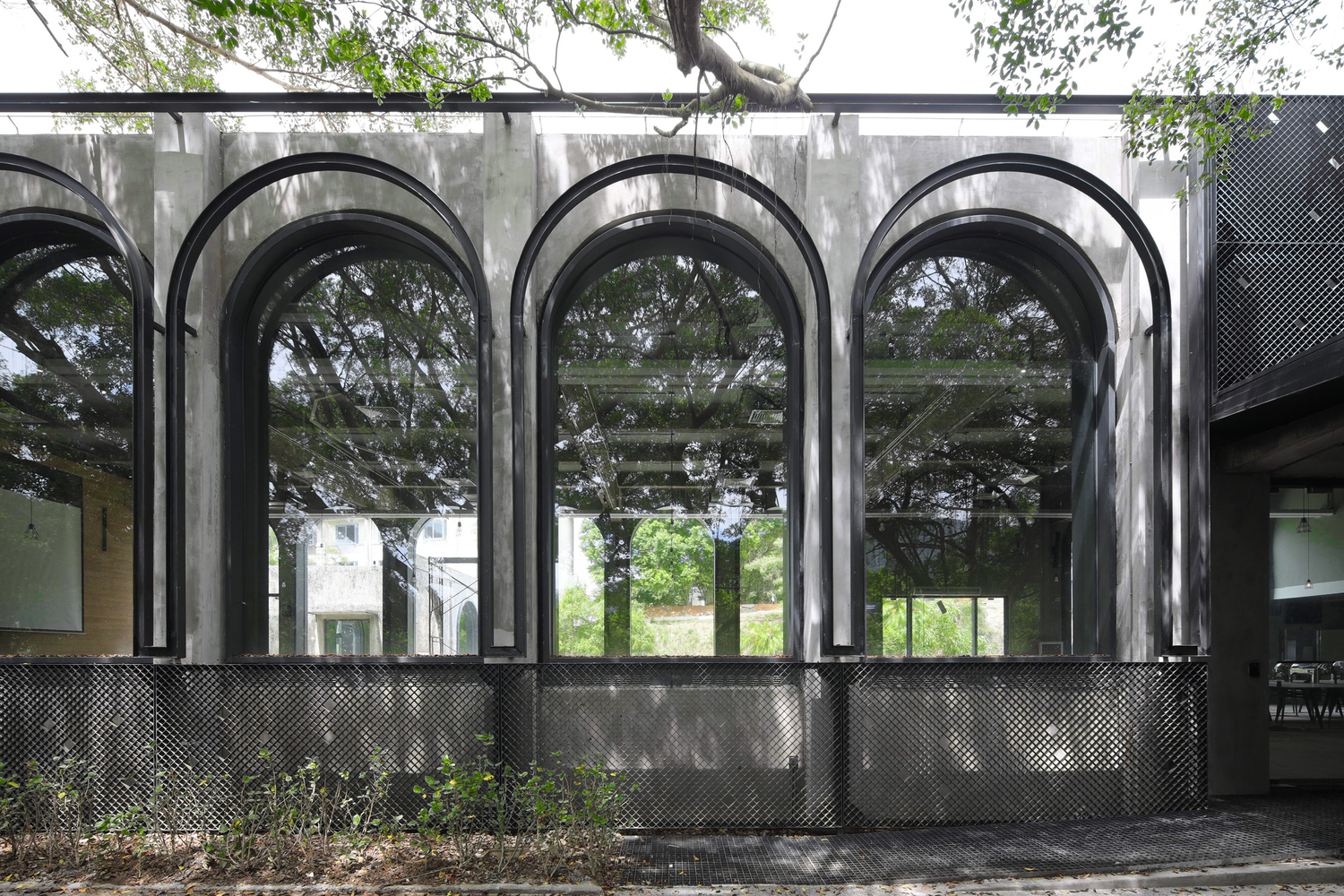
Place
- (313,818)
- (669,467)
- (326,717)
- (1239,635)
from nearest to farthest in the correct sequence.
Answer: (313,818), (326,717), (1239,635), (669,467)

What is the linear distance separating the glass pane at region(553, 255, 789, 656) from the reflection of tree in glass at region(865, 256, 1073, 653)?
3.36 feet

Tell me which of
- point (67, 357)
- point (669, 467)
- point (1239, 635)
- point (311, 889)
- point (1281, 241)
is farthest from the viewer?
point (67, 357)

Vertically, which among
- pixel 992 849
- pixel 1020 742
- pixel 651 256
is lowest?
pixel 992 849

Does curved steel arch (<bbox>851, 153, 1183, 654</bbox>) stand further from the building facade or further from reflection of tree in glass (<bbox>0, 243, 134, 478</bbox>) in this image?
reflection of tree in glass (<bbox>0, 243, 134, 478</bbox>)

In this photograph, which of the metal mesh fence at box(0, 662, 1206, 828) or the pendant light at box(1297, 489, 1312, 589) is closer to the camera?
the metal mesh fence at box(0, 662, 1206, 828)

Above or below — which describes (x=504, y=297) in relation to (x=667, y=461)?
above

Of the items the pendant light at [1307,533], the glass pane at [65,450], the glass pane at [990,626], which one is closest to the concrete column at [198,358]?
the glass pane at [65,450]

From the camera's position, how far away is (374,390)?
8031 millimetres

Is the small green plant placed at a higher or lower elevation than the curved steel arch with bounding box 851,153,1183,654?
lower

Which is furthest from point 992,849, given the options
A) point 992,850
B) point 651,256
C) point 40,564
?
point 40,564

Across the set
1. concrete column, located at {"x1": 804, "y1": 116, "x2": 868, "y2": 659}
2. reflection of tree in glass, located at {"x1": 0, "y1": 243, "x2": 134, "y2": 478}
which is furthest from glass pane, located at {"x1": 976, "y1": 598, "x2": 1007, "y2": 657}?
reflection of tree in glass, located at {"x1": 0, "y1": 243, "x2": 134, "y2": 478}

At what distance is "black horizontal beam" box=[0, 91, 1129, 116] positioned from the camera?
7129 mm

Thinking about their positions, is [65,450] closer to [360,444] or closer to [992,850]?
[360,444]

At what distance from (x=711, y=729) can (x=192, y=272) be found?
590 cm
